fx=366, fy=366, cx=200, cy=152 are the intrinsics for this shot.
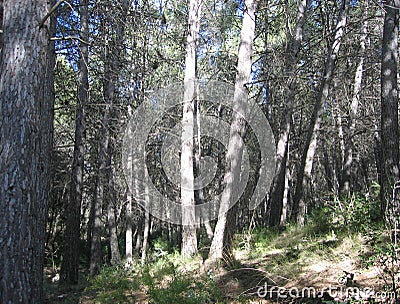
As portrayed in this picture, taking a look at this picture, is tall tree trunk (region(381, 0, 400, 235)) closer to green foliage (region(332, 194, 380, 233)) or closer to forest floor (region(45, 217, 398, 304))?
green foliage (region(332, 194, 380, 233))

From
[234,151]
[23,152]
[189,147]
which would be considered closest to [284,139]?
[189,147]

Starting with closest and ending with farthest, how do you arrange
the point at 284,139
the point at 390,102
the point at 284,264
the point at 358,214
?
the point at 284,264
the point at 358,214
the point at 390,102
the point at 284,139

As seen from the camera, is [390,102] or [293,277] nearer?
[293,277]

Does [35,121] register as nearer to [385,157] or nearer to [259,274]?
[259,274]

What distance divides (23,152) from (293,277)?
12.4 ft

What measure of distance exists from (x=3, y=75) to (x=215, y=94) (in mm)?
13412

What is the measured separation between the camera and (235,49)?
1789cm

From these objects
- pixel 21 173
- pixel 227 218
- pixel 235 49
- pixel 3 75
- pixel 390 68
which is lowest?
pixel 227 218

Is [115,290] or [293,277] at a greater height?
[293,277]

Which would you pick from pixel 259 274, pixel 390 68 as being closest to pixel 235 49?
pixel 390 68

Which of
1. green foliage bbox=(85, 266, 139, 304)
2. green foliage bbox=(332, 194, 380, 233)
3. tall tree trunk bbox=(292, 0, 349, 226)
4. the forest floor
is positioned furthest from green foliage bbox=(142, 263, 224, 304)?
tall tree trunk bbox=(292, 0, 349, 226)

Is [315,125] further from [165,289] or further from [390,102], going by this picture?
[165,289]

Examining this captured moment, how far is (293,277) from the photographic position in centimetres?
501

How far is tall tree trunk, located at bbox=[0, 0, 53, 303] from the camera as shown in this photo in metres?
3.95
